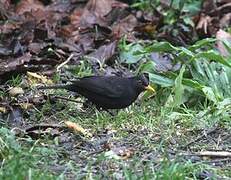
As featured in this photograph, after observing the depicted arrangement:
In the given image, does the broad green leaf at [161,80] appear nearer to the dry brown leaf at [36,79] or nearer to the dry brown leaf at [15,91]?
the dry brown leaf at [36,79]

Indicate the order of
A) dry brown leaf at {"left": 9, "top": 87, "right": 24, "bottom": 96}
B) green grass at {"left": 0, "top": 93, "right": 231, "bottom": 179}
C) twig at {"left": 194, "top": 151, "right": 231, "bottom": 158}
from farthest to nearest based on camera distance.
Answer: dry brown leaf at {"left": 9, "top": 87, "right": 24, "bottom": 96} < twig at {"left": 194, "top": 151, "right": 231, "bottom": 158} < green grass at {"left": 0, "top": 93, "right": 231, "bottom": 179}

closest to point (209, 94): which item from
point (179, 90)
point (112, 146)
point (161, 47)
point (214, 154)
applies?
point (179, 90)

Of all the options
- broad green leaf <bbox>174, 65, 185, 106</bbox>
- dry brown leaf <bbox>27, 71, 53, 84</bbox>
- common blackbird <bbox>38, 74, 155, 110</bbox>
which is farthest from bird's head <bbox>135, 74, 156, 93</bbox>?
dry brown leaf <bbox>27, 71, 53, 84</bbox>

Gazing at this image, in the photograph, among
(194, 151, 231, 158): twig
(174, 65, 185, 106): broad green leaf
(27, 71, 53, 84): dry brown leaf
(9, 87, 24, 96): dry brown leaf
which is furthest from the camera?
(27, 71, 53, 84): dry brown leaf

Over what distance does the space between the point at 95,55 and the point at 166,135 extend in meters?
2.23

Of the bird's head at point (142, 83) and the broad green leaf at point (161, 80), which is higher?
the bird's head at point (142, 83)

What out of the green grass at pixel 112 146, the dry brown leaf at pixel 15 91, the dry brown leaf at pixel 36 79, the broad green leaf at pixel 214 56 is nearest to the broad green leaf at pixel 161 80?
the green grass at pixel 112 146

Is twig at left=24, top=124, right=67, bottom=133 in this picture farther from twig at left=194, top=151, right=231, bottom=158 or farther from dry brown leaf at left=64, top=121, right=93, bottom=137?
twig at left=194, top=151, right=231, bottom=158

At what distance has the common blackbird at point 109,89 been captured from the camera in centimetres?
579

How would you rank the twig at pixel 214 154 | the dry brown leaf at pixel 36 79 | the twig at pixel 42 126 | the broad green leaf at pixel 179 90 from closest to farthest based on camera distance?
the twig at pixel 214 154 → the twig at pixel 42 126 → the broad green leaf at pixel 179 90 → the dry brown leaf at pixel 36 79

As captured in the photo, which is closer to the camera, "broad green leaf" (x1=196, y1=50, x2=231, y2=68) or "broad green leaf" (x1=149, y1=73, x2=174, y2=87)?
"broad green leaf" (x1=196, y1=50, x2=231, y2=68)

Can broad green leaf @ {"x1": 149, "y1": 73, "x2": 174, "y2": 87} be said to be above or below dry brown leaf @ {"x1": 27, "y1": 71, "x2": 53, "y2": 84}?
above

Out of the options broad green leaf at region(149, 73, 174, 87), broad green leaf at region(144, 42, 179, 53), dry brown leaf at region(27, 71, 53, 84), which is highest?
broad green leaf at region(144, 42, 179, 53)

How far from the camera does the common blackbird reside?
579cm
